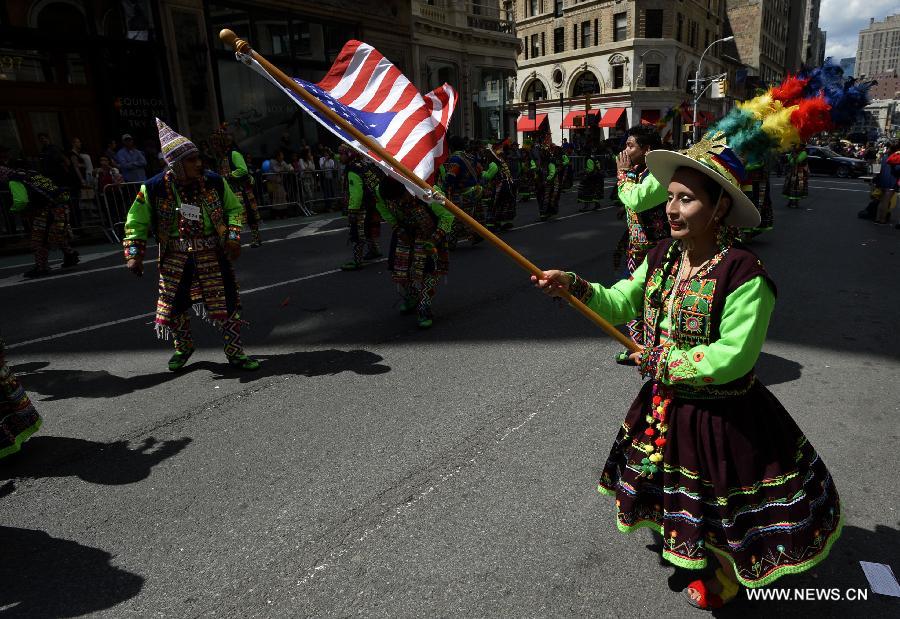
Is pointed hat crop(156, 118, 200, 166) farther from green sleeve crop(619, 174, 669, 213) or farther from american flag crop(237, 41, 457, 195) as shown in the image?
green sleeve crop(619, 174, 669, 213)

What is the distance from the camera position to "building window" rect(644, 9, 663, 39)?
4578 cm

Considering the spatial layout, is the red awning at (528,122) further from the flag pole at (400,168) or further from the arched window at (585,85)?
the flag pole at (400,168)

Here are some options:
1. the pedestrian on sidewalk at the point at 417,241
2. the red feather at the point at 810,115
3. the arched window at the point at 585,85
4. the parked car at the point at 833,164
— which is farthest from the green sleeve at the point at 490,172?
the arched window at the point at 585,85

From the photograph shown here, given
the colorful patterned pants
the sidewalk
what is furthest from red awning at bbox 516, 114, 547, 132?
the colorful patterned pants

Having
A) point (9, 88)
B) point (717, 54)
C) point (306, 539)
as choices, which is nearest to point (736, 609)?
point (306, 539)

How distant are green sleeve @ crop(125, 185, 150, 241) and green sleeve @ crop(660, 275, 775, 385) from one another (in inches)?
174

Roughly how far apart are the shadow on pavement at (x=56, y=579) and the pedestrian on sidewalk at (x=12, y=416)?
82 cm

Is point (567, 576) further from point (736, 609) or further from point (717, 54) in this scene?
point (717, 54)

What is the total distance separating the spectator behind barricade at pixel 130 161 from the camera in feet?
44.1

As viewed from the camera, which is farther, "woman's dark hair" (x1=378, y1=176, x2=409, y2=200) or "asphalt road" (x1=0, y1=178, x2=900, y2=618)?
"woman's dark hair" (x1=378, y1=176, x2=409, y2=200)

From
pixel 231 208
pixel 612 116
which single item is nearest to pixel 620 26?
pixel 612 116

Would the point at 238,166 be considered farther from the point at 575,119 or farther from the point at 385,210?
the point at 575,119

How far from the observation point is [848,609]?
237 centimetres

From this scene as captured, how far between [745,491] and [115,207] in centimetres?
1377
